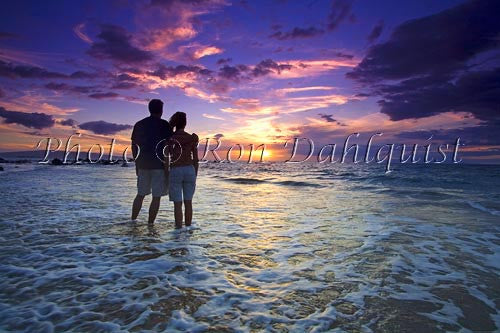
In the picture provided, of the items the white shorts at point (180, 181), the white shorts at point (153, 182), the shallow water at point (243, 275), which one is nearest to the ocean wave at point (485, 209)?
the shallow water at point (243, 275)

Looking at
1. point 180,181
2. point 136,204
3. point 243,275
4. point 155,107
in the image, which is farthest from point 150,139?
point 243,275

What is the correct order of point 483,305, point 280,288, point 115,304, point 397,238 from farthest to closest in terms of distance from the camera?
point 397,238
point 280,288
point 483,305
point 115,304

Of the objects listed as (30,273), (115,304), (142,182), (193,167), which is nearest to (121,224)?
(142,182)

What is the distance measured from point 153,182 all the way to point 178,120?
1.54m

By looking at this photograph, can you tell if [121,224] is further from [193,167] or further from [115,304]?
Answer: [115,304]

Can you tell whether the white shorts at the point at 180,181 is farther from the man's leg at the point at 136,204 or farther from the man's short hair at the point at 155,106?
the man's short hair at the point at 155,106

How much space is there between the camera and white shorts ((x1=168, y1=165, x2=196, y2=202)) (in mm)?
7086

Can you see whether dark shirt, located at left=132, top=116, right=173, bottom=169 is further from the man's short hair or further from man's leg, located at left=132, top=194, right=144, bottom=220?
man's leg, located at left=132, top=194, right=144, bottom=220

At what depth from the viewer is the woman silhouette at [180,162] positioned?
7.03 m

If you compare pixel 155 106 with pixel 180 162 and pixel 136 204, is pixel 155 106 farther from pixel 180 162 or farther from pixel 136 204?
pixel 136 204

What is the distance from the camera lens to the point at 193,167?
A: 720 cm

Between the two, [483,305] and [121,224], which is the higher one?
[483,305]

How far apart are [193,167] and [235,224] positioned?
6.04ft

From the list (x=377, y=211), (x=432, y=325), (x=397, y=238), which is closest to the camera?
(x=432, y=325)
